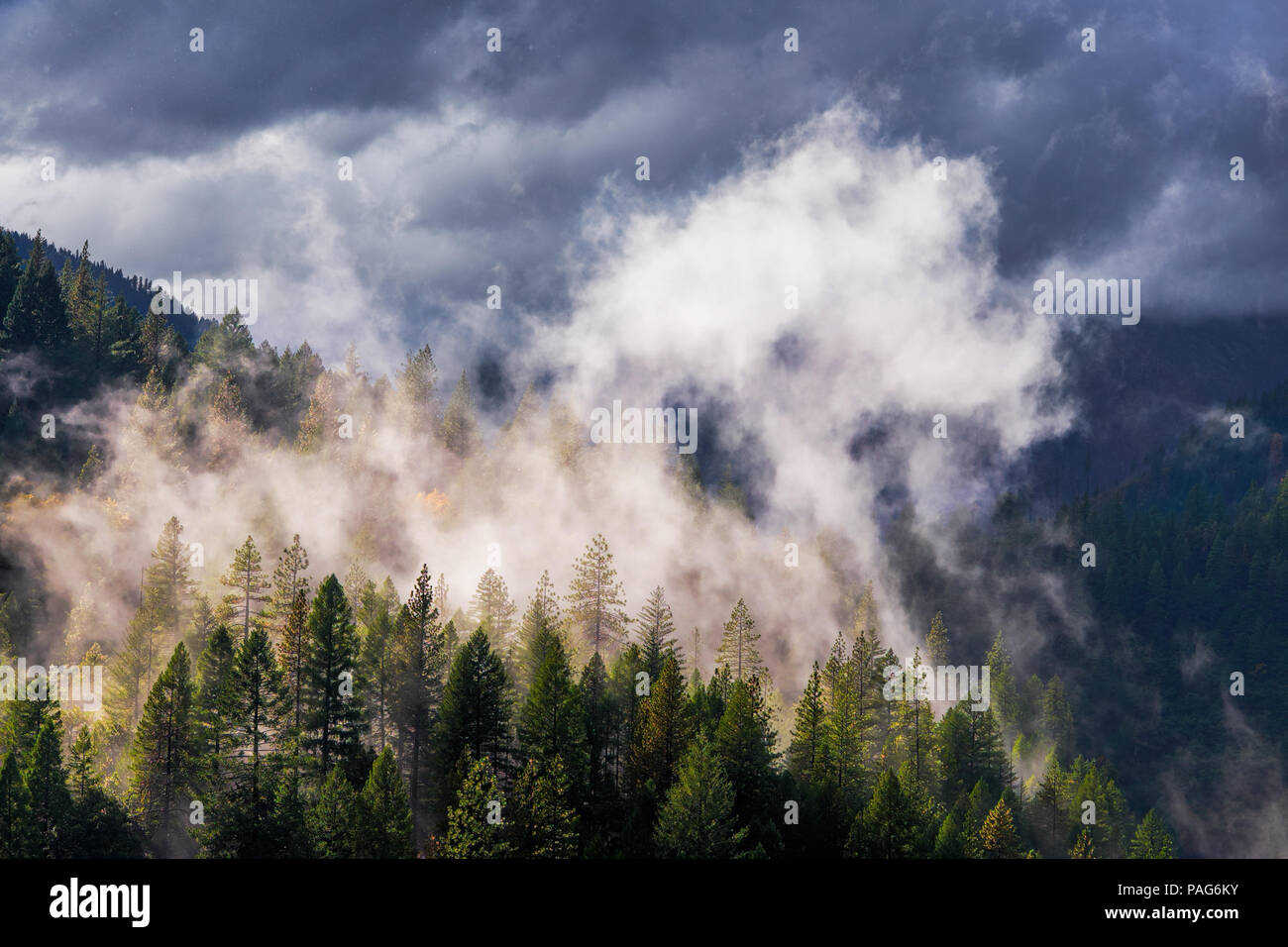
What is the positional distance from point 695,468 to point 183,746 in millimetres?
112907

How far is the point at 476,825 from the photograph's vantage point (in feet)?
161

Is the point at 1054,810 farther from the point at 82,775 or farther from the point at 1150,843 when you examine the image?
the point at 82,775

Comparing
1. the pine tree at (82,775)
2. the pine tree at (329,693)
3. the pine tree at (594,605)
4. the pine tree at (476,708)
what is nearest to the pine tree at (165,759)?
the pine tree at (82,775)

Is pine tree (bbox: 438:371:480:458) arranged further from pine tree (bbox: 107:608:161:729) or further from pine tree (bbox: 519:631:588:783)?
pine tree (bbox: 519:631:588:783)

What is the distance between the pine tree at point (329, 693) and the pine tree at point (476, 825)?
9.32 m

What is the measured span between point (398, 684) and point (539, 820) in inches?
701

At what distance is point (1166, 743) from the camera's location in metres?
190

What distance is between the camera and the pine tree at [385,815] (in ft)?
157

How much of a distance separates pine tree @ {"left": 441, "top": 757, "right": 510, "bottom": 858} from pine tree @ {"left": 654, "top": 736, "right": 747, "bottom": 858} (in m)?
8.00

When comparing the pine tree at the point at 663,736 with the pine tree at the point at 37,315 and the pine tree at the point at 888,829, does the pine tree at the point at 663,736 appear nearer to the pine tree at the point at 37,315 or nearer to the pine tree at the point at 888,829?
the pine tree at the point at 888,829

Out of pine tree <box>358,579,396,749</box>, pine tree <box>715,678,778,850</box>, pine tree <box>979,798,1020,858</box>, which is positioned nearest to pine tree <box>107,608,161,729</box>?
pine tree <box>358,579,396,749</box>

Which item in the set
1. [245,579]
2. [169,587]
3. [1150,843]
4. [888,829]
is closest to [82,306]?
[169,587]

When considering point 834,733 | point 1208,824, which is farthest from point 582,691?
point 1208,824
